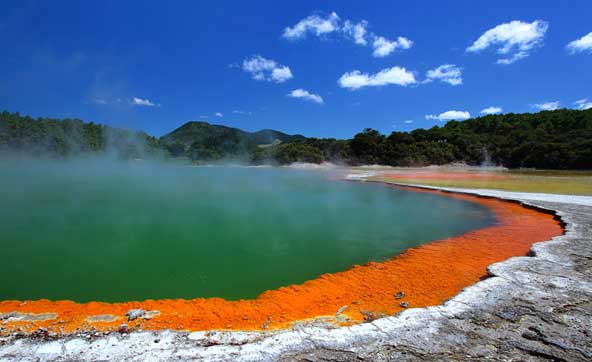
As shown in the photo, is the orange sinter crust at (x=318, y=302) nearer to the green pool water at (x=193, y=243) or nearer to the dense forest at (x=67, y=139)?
the green pool water at (x=193, y=243)

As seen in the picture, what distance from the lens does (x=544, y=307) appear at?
151 inches

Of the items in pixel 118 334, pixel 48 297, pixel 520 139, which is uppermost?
pixel 520 139

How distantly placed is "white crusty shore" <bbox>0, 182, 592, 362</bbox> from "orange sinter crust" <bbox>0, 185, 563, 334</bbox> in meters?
0.46

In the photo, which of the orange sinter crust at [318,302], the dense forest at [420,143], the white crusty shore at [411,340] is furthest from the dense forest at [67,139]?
the white crusty shore at [411,340]

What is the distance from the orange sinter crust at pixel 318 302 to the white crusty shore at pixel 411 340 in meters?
0.46

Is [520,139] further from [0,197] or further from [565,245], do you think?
[0,197]

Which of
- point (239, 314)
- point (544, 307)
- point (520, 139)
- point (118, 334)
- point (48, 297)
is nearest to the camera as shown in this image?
point (118, 334)

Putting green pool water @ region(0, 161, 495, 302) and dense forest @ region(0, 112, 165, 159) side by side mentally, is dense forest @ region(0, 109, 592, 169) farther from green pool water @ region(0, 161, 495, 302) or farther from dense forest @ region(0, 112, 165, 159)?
green pool water @ region(0, 161, 495, 302)

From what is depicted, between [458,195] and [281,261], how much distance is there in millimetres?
15558

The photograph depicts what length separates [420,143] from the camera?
73375 mm

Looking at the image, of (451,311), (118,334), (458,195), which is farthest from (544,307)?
(458,195)

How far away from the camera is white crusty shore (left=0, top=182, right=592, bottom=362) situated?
9.86ft

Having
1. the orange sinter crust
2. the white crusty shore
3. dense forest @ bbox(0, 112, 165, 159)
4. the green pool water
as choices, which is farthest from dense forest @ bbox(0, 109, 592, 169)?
the white crusty shore

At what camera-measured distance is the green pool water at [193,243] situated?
573 centimetres
